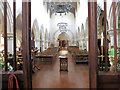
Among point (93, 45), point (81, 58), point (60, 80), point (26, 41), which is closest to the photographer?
point (93, 45)

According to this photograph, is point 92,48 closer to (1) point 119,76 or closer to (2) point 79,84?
(1) point 119,76

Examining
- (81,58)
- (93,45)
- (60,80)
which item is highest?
(93,45)

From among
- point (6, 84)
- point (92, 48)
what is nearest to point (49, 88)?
point (6, 84)

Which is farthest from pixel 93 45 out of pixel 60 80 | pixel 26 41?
pixel 60 80

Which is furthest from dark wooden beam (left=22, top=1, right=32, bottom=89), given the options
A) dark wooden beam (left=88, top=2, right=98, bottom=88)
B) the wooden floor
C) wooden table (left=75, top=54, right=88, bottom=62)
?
wooden table (left=75, top=54, right=88, bottom=62)

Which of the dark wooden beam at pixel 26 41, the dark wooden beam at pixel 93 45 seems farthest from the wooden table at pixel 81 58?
the dark wooden beam at pixel 26 41

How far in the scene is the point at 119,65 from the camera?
13.6 ft

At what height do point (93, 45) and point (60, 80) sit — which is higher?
point (93, 45)

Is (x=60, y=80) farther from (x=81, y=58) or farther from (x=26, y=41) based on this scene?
(x=81, y=58)

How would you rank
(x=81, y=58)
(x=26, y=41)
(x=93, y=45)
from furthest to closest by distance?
(x=81, y=58)
(x=26, y=41)
(x=93, y=45)

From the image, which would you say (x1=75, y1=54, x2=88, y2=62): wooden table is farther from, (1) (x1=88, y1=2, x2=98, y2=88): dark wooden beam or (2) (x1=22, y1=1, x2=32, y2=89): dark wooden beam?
(2) (x1=22, y1=1, x2=32, y2=89): dark wooden beam

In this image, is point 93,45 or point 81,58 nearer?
point 93,45

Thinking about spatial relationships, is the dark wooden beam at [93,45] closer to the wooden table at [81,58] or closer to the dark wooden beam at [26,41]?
the dark wooden beam at [26,41]

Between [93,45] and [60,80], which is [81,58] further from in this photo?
[93,45]
